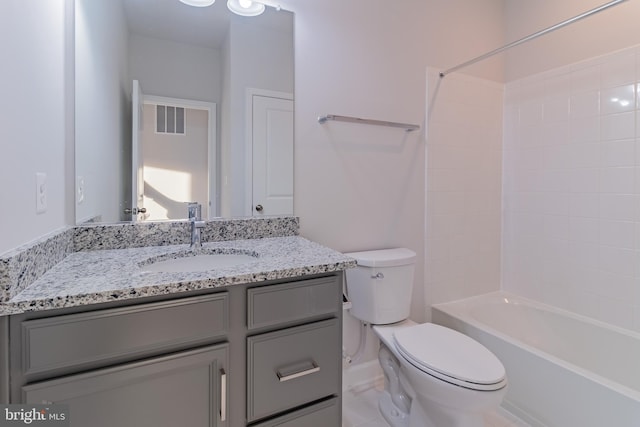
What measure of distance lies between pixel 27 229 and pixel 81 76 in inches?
27.4

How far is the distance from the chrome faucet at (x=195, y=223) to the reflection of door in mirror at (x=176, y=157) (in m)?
0.11

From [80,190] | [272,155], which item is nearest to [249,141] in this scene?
[272,155]

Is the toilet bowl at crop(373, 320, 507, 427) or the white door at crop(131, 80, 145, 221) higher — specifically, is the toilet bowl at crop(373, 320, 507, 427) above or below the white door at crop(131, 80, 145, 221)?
below

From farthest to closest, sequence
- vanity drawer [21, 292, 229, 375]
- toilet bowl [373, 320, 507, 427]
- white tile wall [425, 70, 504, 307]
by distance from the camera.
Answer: white tile wall [425, 70, 504, 307] → toilet bowl [373, 320, 507, 427] → vanity drawer [21, 292, 229, 375]

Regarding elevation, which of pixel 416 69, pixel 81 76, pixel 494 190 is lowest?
pixel 494 190

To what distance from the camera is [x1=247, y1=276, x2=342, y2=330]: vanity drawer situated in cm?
93

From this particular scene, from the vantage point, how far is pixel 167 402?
831 millimetres

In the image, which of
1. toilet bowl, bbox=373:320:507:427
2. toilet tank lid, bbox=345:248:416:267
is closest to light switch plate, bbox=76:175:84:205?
toilet tank lid, bbox=345:248:416:267

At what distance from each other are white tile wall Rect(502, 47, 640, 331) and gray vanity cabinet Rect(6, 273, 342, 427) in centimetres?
169

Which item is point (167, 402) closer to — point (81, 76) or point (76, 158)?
point (76, 158)

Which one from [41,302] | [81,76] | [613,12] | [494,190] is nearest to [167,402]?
[41,302]

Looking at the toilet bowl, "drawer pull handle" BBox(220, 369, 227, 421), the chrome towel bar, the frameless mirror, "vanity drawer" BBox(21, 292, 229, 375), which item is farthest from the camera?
the chrome towel bar

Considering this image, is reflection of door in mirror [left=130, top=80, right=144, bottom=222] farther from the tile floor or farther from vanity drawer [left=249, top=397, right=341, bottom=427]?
the tile floor

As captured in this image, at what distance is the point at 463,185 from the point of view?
2145mm
